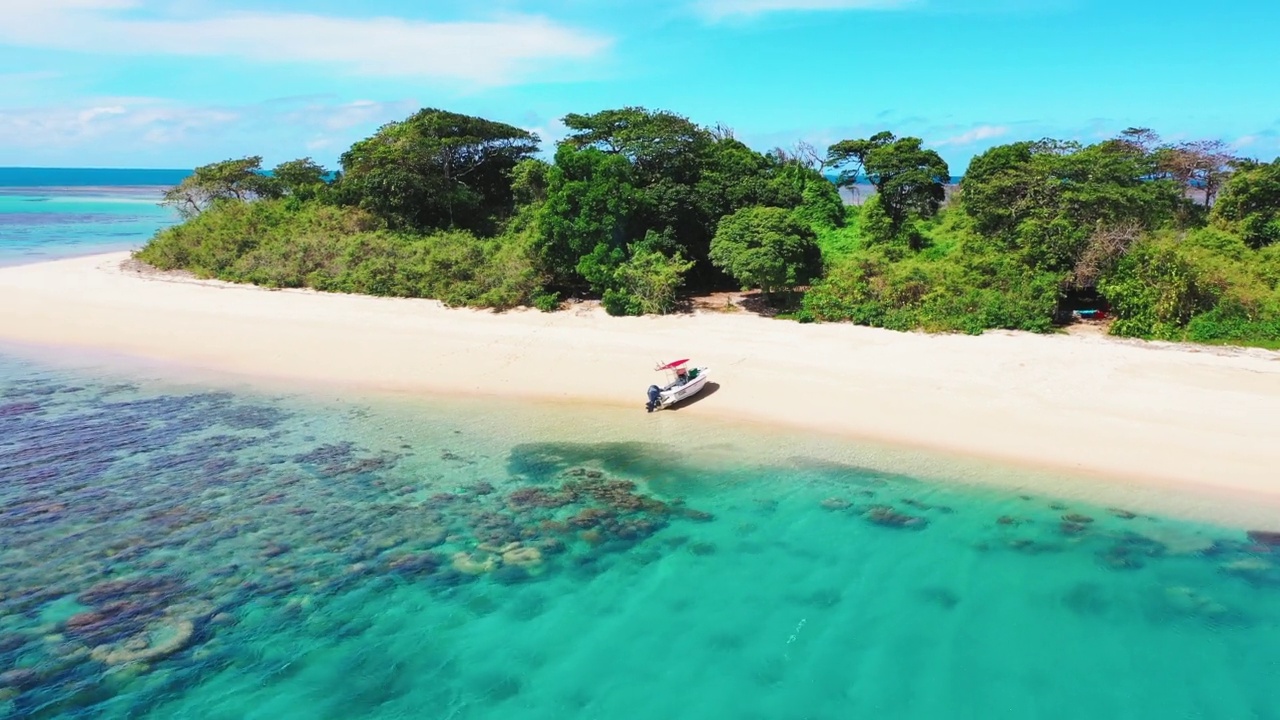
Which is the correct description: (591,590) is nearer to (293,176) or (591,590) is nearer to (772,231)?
(772,231)

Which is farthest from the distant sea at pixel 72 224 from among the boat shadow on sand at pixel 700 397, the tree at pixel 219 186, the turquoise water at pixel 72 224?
the boat shadow on sand at pixel 700 397

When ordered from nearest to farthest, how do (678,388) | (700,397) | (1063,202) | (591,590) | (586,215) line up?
(591,590) → (678,388) → (700,397) → (1063,202) → (586,215)

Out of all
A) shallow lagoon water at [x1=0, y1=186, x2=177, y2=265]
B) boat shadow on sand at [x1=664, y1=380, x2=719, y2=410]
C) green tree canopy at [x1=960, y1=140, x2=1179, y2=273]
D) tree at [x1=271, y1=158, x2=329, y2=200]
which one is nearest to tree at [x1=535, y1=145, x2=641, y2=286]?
boat shadow on sand at [x1=664, y1=380, x2=719, y2=410]

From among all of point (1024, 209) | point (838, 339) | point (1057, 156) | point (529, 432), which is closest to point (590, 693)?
point (529, 432)

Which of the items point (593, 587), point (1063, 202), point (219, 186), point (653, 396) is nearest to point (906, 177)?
point (1063, 202)

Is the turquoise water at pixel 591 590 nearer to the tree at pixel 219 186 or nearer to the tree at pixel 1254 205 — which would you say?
the tree at pixel 1254 205

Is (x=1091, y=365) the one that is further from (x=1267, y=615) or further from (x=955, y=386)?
(x=1267, y=615)
